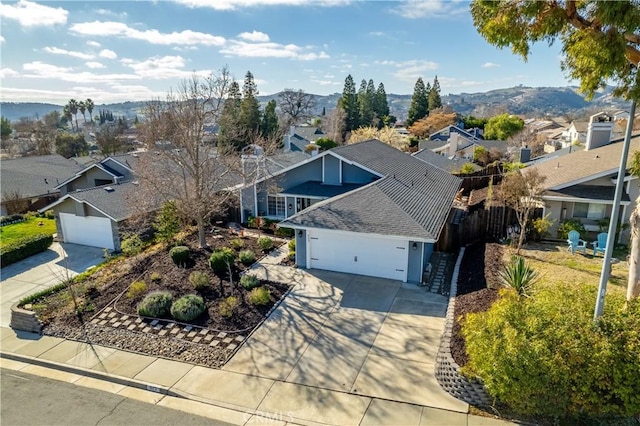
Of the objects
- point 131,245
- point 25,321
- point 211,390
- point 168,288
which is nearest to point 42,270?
point 131,245

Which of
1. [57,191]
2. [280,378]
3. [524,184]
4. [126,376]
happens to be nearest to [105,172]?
[57,191]

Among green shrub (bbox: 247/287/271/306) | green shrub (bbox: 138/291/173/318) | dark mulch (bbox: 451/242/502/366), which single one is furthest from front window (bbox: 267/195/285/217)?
green shrub (bbox: 138/291/173/318)

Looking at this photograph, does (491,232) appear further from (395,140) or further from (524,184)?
(395,140)

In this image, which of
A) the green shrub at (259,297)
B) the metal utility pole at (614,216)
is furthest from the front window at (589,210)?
the green shrub at (259,297)

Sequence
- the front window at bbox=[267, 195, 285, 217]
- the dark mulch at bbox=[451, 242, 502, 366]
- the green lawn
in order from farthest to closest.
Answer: the front window at bbox=[267, 195, 285, 217], the green lawn, the dark mulch at bbox=[451, 242, 502, 366]

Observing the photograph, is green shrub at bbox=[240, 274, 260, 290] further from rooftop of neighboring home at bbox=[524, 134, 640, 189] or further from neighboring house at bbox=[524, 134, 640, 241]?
rooftop of neighboring home at bbox=[524, 134, 640, 189]

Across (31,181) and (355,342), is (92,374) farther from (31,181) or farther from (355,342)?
(31,181)

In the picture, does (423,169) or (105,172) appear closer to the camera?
(423,169)

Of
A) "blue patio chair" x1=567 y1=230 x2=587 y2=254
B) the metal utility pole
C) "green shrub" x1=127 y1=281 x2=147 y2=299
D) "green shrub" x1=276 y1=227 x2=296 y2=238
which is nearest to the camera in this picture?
the metal utility pole
